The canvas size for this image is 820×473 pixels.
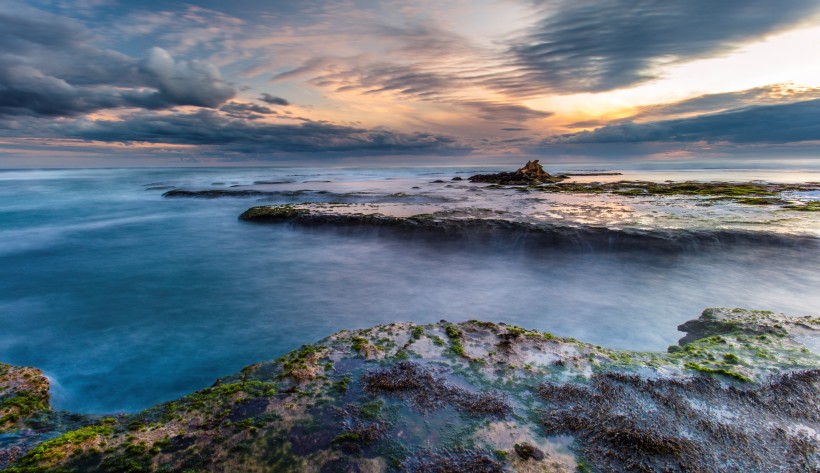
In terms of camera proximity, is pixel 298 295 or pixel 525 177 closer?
pixel 298 295

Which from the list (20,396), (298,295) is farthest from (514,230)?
(20,396)

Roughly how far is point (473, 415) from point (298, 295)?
7289 millimetres

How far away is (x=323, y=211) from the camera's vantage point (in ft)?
63.1

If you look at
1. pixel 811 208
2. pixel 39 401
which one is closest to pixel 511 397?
pixel 39 401

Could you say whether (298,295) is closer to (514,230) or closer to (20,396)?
(20,396)

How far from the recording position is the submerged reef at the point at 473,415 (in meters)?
3.36

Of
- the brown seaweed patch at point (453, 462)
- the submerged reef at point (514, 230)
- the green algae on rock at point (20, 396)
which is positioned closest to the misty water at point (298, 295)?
the submerged reef at point (514, 230)

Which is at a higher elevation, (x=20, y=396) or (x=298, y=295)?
(x=20, y=396)

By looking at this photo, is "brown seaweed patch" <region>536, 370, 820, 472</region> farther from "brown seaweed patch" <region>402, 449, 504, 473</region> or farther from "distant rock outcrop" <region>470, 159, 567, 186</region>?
"distant rock outcrop" <region>470, 159, 567, 186</region>

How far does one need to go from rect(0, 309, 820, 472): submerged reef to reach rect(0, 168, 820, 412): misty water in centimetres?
217

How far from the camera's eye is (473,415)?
397cm

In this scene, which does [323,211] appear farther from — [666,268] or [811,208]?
[811,208]

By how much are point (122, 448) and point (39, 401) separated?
→ 2.06 meters

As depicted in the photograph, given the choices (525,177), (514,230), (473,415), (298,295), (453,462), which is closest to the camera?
(453,462)
